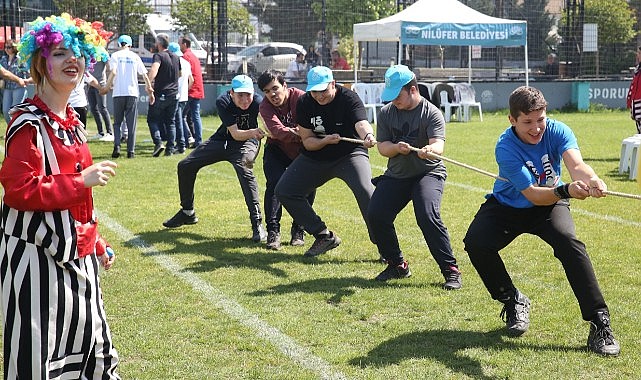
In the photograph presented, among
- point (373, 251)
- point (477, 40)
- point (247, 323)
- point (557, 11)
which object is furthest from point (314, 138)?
point (557, 11)

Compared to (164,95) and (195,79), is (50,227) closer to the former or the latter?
(164,95)

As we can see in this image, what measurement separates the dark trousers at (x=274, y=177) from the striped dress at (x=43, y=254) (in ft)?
16.9

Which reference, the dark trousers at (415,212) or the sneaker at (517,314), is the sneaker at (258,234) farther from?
the sneaker at (517,314)

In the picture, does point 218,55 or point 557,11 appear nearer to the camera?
point 218,55

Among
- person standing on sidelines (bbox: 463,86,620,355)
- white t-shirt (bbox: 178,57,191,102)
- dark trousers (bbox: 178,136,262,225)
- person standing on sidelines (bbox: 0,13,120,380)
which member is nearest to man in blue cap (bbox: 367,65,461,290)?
person standing on sidelines (bbox: 463,86,620,355)

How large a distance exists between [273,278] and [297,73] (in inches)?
843

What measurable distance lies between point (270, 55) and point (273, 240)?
28.4 meters

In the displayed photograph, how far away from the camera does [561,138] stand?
5.56m

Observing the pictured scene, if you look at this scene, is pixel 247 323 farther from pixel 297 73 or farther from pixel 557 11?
pixel 557 11

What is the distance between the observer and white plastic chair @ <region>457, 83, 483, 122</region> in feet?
80.6

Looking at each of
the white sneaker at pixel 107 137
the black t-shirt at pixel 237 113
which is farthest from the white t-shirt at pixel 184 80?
the black t-shirt at pixel 237 113

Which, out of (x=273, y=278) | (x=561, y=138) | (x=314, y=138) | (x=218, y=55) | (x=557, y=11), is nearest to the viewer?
(x=561, y=138)

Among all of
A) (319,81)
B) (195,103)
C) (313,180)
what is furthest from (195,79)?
(319,81)

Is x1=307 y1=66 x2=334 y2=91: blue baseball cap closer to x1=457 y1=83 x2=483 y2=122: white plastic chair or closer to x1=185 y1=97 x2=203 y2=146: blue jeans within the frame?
x1=185 y1=97 x2=203 y2=146: blue jeans
